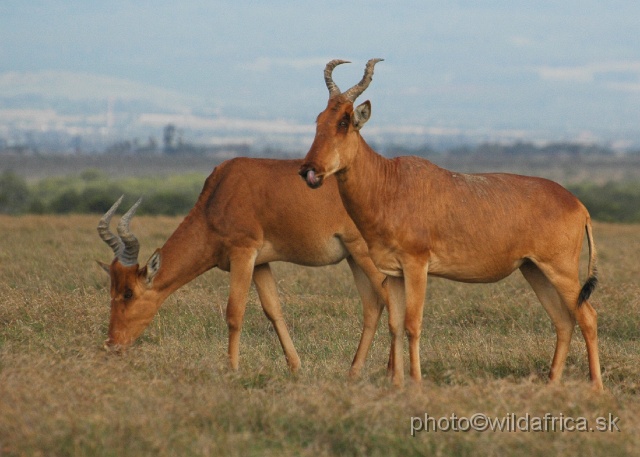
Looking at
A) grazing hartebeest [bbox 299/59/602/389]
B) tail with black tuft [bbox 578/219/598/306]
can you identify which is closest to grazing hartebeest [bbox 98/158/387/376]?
grazing hartebeest [bbox 299/59/602/389]

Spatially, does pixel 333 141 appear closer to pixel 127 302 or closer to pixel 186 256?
pixel 186 256

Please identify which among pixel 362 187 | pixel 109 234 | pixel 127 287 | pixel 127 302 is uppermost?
pixel 362 187

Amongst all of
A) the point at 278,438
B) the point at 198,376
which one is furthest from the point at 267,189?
the point at 278,438

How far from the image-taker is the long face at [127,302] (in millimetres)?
10023

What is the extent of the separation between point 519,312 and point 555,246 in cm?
359

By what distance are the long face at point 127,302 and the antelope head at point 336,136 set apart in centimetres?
260

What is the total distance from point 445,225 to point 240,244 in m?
2.19

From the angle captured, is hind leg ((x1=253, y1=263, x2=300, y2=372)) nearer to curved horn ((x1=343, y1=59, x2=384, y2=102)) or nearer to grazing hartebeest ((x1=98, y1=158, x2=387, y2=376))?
grazing hartebeest ((x1=98, y1=158, x2=387, y2=376))

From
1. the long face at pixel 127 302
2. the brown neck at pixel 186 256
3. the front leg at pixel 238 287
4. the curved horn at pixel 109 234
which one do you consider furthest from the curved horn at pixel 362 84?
the long face at pixel 127 302

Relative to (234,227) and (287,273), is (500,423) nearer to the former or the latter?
(234,227)

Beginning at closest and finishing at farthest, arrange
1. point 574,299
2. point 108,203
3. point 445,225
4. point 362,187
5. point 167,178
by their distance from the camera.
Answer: point 362,187
point 445,225
point 574,299
point 108,203
point 167,178

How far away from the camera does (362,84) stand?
8.79 meters

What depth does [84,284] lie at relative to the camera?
46.6 ft

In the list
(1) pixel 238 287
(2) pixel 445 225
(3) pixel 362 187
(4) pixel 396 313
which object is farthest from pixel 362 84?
(1) pixel 238 287
